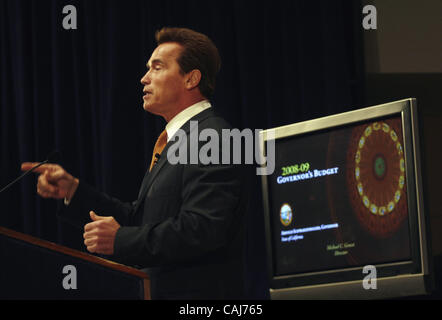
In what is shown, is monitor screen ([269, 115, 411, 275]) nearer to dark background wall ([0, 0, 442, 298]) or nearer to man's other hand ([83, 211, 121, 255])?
man's other hand ([83, 211, 121, 255])

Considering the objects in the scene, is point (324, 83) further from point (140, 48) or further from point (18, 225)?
point (18, 225)

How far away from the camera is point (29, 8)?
11.1 ft

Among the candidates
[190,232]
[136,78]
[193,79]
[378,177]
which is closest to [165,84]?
[193,79]

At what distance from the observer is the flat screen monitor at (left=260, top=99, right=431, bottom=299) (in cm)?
191

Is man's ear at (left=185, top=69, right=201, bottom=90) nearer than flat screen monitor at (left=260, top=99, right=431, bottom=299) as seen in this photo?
No

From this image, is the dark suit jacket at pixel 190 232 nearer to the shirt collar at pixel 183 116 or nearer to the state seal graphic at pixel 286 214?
the shirt collar at pixel 183 116

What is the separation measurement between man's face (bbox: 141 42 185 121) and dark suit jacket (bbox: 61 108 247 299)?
17cm

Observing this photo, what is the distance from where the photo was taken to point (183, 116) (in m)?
2.06

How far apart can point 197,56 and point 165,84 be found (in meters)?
0.13

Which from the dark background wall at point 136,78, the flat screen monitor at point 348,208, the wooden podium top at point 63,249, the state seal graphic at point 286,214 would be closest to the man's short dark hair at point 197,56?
the flat screen monitor at point 348,208

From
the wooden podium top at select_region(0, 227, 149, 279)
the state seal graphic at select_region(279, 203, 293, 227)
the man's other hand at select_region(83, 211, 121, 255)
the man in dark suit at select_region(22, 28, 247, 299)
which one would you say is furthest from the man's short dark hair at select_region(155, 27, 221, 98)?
the wooden podium top at select_region(0, 227, 149, 279)

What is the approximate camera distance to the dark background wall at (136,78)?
3.26 metres

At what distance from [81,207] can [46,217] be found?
3.88 feet

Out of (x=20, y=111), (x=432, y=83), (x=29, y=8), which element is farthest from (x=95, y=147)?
(x=432, y=83)
